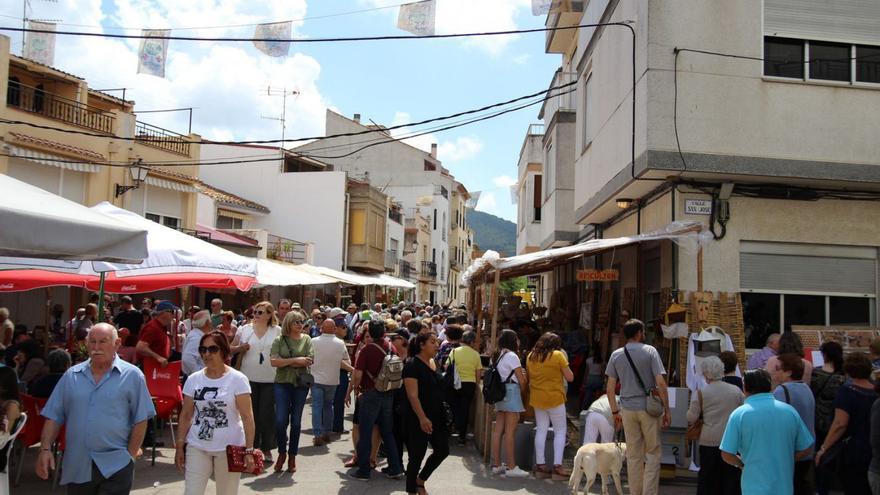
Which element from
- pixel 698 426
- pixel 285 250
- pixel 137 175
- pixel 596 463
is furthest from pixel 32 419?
pixel 285 250

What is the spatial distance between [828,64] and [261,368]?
8.77 m

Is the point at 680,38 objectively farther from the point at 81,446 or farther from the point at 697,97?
the point at 81,446

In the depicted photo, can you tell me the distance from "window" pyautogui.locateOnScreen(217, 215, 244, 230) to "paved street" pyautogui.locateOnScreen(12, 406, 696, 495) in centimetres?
2381

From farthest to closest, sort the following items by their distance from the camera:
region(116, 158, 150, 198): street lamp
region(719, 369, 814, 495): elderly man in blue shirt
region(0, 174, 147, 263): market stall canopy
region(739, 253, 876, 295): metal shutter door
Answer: region(116, 158, 150, 198): street lamp < region(739, 253, 876, 295): metal shutter door < region(719, 369, 814, 495): elderly man in blue shirt < region(0, 174, 147, 263): market stall canopy

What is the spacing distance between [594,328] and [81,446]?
12159 mm

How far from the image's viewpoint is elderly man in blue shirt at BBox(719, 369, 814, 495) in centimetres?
552

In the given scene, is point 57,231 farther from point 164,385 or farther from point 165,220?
point 165,220

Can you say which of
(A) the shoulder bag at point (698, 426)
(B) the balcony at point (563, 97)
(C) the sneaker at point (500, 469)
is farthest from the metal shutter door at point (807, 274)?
(B) the balcony at point (563, 97)

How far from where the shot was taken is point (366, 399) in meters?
8.74

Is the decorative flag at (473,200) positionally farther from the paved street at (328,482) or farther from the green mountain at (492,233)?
the green mountain at (492,233)

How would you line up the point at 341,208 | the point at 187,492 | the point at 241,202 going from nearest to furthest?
the point at 187,492 < the point at 241,202 < the point at 341,208

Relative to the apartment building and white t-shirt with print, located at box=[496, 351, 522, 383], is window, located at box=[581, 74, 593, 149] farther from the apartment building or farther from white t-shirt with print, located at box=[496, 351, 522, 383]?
white t-shirt with print, located at box=[496, 351, 522, 383]

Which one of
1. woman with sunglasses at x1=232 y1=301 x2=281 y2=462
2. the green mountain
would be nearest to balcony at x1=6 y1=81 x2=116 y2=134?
woman with sunglasses at x1=232 y1=301 x2=281 y2=462

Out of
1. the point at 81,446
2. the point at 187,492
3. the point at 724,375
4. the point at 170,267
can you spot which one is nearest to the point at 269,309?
the point at 170,267
